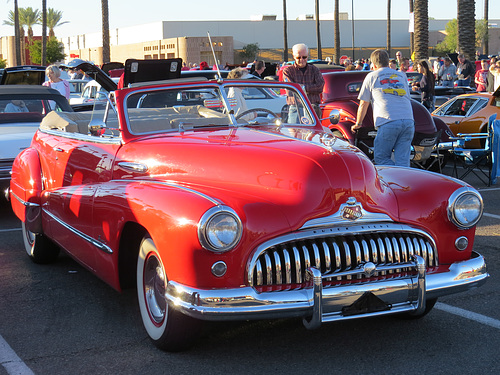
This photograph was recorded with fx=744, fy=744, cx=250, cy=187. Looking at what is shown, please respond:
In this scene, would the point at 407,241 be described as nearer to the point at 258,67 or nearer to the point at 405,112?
the point at 405,112

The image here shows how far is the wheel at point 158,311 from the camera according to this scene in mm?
4195

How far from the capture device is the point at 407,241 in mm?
4305

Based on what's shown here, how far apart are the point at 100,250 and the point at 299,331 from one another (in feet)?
4.67

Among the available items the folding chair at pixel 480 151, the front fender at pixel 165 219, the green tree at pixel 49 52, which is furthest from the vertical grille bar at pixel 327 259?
the green tree at pixel 49 52

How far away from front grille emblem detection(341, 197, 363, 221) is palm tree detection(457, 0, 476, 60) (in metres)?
18.9

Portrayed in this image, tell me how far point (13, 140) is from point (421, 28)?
708 inches

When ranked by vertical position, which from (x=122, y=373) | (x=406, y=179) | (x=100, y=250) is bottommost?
(x=122, y=373)

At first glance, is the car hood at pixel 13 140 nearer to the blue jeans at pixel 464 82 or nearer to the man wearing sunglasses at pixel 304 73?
the man wearing sunglasses at pixel 304 73

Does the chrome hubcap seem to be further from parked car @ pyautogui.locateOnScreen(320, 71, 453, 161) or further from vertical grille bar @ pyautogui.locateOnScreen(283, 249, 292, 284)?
parked car @ pyautogui.locateOnScreen(320, 71, 453, 161)

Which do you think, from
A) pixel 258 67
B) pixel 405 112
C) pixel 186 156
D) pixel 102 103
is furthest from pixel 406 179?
pixel 258 67

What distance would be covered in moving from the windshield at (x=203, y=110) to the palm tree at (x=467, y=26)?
17157 millimetres

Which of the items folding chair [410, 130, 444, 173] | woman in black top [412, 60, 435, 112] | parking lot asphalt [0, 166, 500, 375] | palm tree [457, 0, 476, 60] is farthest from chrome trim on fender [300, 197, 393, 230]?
palm tree [457, 0, 476, 60]

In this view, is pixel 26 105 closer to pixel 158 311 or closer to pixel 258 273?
pixel 158 311

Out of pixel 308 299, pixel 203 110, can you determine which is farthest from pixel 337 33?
pixel 308 299
